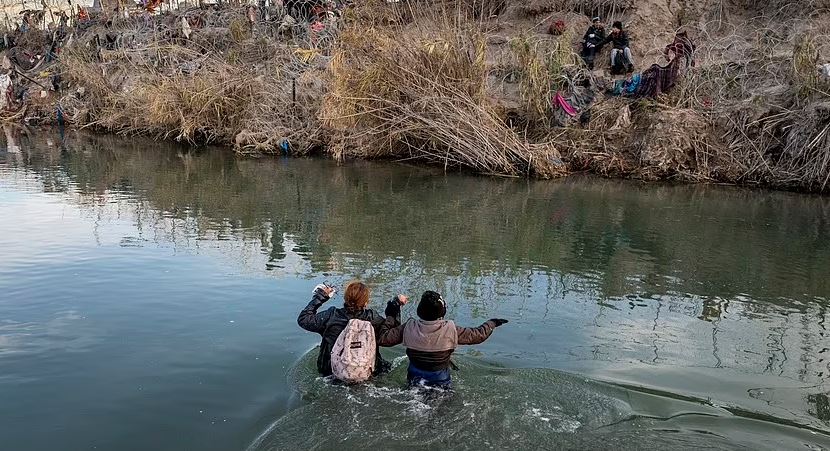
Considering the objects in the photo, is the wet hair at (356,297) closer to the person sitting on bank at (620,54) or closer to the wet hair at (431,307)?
the wet hair at (431,307)

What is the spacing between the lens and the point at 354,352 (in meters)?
5.34

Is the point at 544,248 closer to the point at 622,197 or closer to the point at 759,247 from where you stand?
the point at 759,247

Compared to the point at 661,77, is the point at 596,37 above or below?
above

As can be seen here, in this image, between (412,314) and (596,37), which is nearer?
(412,314)

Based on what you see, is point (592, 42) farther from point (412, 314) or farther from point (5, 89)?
point (5, 89)

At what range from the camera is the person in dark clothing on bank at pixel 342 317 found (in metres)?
5.48

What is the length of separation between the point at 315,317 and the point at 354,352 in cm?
51

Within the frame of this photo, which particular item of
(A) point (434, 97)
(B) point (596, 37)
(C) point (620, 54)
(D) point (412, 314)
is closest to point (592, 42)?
(B) point (596, 37)

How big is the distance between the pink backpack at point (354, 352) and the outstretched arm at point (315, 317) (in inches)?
10.0

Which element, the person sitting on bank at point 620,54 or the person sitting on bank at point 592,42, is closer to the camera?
the person sitting on bank at point 620,54

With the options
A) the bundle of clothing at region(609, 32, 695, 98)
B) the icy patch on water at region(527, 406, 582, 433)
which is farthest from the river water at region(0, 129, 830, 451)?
the bundle of clothing at region(609, 32, 695, 98)

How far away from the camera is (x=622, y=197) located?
15.0 m

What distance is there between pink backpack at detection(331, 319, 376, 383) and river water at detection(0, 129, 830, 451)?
134 mm

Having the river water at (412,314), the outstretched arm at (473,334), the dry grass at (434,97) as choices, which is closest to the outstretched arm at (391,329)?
the river water at (412,314)
